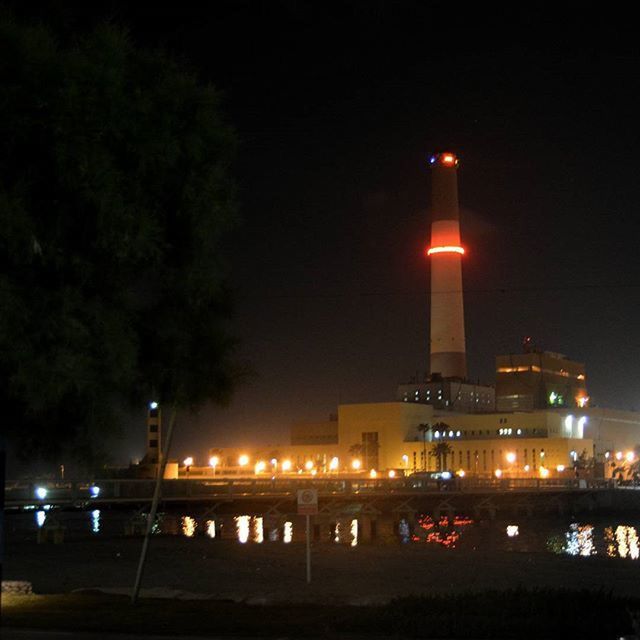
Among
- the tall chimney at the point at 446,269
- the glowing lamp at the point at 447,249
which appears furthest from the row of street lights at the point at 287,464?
the glowing lamp at the point at 447,249

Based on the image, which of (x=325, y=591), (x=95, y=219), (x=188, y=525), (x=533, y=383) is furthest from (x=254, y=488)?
(x=533, y=383)

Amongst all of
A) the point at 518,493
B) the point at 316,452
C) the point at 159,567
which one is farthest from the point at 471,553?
the point at 316,452

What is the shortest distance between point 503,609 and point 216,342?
6.25 metres

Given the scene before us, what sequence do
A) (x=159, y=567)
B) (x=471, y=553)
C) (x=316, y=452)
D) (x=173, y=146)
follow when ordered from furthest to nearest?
(x=316, y=452)
(x=471, y=553)
(x=159, y=567)
(x=173, y=146)

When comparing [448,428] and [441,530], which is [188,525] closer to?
[441,530]

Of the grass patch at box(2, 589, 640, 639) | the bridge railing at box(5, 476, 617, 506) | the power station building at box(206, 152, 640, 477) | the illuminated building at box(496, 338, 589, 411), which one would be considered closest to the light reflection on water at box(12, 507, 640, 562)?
the bridge railing at box(5, 476, 617, 506)

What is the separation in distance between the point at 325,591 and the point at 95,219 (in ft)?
37.7

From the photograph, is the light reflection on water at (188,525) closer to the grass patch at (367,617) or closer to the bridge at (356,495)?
the bridge at (356,495)

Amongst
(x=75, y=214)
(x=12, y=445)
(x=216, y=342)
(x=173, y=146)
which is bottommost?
(x=12, y=445)

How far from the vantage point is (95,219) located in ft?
44.0

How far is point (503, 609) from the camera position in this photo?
15.6 m

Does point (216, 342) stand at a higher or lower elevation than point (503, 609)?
higher

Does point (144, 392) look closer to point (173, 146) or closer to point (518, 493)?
point (173, 146)

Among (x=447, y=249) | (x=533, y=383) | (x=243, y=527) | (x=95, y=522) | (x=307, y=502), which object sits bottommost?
(x=243, y=527)
